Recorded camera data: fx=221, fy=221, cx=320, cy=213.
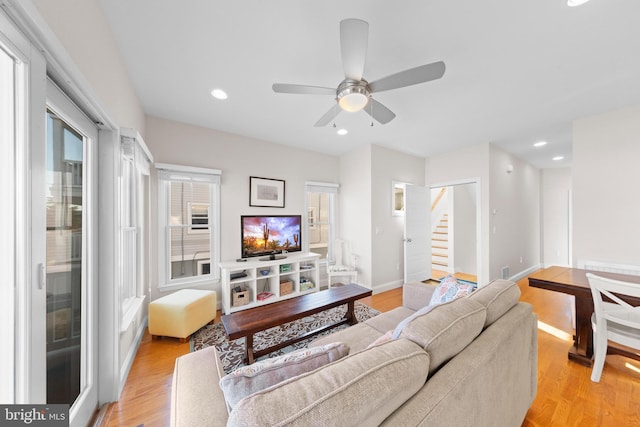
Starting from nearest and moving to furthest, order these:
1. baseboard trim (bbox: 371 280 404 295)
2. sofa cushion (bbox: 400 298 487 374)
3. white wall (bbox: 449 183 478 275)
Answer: sofa cushion (bbox: 400 298 487 374) → baseboard trim (bbox: 371 280 404 295) → white wall (bbox: 449 183 478 275)

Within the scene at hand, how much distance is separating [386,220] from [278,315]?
8.80ft

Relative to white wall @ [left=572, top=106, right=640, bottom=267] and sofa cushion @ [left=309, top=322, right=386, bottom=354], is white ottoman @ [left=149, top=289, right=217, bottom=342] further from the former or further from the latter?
white wall @ [left=572, top=106, right=640, bottom=267]

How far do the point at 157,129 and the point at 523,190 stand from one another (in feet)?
21.6

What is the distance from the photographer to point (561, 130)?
313cm

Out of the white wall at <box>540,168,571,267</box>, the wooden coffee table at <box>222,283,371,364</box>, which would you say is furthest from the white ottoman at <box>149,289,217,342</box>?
the white wall at <box>540,168,571,267</box>

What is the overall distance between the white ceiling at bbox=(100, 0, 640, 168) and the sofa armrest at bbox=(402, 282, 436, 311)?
6.25 ft

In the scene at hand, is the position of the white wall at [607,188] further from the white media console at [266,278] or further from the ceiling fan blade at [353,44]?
the white media console at [266,278]

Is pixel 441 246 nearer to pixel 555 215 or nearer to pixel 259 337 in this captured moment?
pixel 555 215

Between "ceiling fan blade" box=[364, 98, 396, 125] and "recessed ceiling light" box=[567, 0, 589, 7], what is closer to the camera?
"recessed ceiling light" box=[567, 0, 589, 7]

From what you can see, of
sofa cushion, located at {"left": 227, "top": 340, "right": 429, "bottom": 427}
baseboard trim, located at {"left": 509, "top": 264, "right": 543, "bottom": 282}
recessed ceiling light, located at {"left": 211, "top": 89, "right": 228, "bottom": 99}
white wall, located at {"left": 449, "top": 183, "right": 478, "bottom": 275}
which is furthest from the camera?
white wall, located at {"left": 449, "top": 183, "right": 478, "bottom": 275}

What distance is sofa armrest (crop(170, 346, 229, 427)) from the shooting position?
73cm

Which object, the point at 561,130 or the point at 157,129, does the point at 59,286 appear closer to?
the point at 157,129

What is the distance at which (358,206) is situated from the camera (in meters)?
3.98

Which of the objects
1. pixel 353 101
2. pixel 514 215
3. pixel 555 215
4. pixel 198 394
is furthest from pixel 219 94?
pixel 555 215
